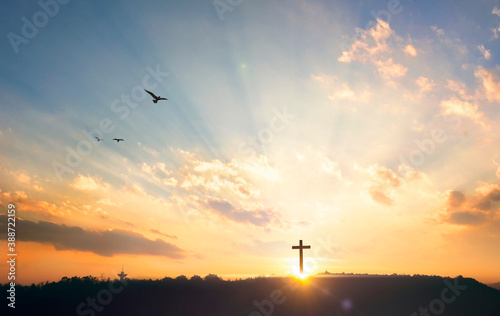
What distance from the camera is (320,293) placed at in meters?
26.2

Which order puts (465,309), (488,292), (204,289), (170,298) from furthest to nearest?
1. (488,292)
2. (465,309)
3. (204,289)
4. (170,298)

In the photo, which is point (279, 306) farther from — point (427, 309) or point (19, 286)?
point (19, 286)

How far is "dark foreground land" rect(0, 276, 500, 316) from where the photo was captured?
22609mm

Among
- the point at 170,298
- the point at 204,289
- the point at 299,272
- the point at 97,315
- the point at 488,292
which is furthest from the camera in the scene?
the point at 488,292

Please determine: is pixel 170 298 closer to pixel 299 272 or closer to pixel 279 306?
pixel 279 306

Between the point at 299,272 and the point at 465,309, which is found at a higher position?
the point at 299,272

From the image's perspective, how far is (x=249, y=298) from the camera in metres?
25.0

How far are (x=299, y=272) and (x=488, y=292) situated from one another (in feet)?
73.5

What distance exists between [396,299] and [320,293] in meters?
8.00

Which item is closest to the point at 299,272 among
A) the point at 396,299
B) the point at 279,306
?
the point at 279,306

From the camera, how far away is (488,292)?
3173cm

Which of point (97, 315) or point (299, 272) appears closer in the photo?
point (97, 315)

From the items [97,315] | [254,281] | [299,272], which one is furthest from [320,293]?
[97,315]

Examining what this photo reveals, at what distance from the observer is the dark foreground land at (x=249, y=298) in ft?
74.2
